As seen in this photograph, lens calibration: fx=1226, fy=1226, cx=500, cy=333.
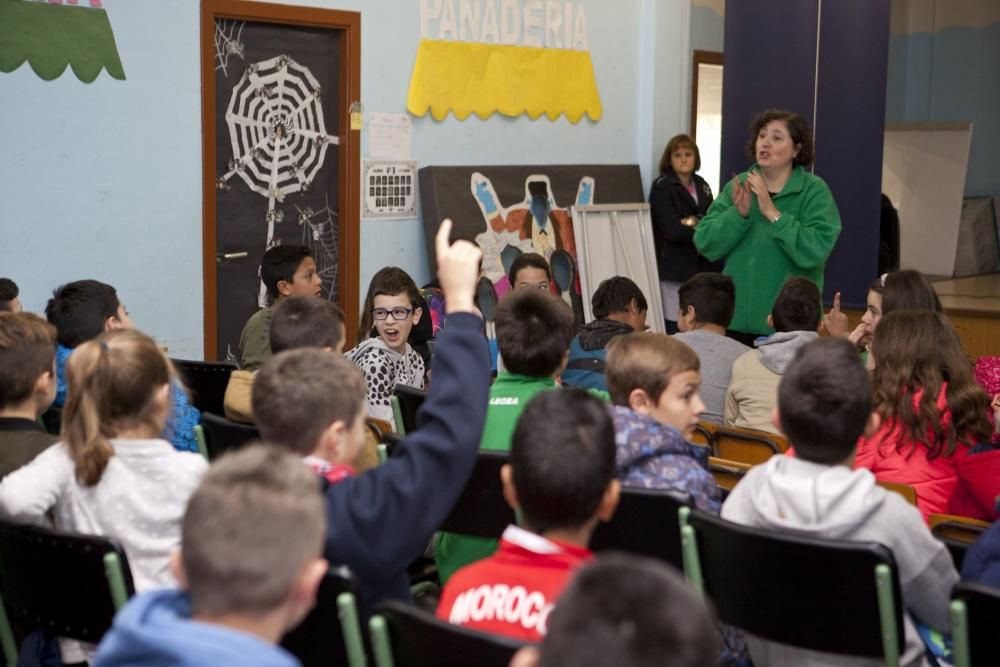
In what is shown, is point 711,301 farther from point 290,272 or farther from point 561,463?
point 561,463

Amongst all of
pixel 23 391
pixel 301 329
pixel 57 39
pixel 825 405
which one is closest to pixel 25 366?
pixel 23 391

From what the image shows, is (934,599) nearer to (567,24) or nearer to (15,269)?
(15,269)

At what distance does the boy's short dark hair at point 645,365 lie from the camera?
2.78m

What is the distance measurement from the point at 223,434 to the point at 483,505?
793mm

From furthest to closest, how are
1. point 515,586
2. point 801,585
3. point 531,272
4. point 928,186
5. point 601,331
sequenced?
1. point 928,186
2. point 531,272
3. point 601,331
4. point 801,585
5. point 515,586

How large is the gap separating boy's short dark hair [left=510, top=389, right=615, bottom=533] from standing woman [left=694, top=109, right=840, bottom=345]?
3861 mm

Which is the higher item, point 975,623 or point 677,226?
point 677,226

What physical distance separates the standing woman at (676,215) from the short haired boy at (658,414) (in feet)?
15.6

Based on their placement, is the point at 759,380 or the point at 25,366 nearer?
the point at 25,366

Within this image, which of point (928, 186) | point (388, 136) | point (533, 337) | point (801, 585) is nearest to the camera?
point (801, 585)

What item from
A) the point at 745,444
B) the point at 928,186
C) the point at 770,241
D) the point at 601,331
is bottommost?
the point at 745,444

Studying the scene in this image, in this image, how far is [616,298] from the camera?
4816 millimetres

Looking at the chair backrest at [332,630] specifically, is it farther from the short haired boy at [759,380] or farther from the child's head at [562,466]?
the short haired boy at [759,380]

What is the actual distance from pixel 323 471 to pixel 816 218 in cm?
400
